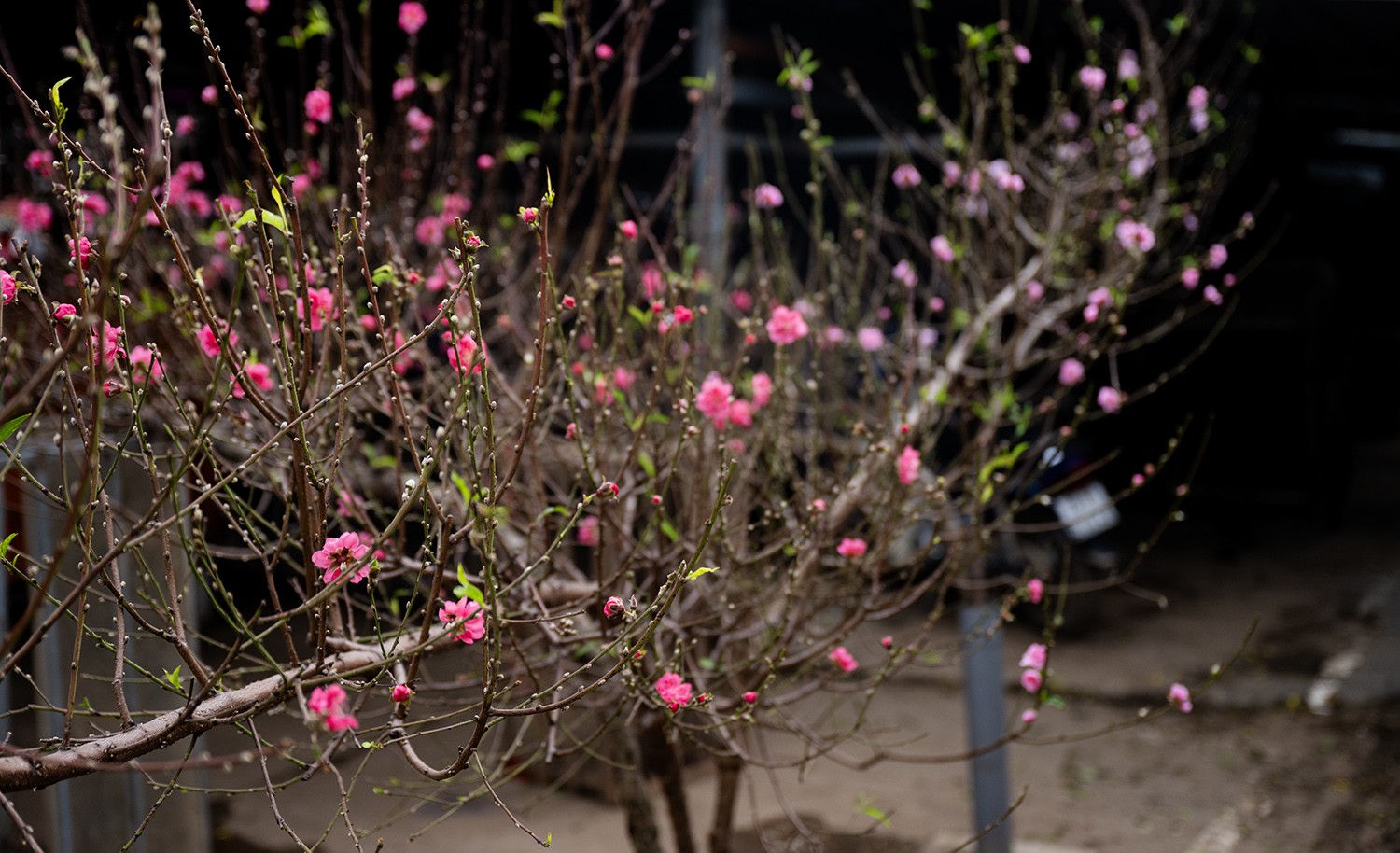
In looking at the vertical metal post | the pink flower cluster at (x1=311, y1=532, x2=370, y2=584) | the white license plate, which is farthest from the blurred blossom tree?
the white license plate

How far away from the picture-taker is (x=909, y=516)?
112 inches

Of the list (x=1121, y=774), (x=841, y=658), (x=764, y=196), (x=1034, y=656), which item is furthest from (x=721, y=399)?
(x=1121, y=774)

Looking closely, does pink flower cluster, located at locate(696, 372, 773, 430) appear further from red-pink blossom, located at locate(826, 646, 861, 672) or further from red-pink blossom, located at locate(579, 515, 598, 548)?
red-pink blossom, located at locate(826, 646, 861, 672)

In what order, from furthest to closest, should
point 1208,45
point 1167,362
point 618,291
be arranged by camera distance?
point 1167,362, point 1208,45, point 618,291

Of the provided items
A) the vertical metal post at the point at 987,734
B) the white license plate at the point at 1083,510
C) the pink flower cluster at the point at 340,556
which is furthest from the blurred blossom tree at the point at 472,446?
the white license plate at the point at 1083,510

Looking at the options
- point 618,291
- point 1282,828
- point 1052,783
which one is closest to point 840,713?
point 1052,783

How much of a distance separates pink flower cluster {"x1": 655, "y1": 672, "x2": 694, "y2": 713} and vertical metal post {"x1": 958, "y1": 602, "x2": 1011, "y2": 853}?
6.14 feet

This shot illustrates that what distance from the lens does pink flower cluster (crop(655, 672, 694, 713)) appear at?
76.4 inches

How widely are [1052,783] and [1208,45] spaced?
495 centimetres

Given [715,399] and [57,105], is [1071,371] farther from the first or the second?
[57,105]

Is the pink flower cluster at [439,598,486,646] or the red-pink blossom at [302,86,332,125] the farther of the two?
the red-pink blossom at [302,86,332,125]

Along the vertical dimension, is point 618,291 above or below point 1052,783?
above

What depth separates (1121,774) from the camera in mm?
5219

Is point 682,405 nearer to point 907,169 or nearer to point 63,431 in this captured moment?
point 63,431
